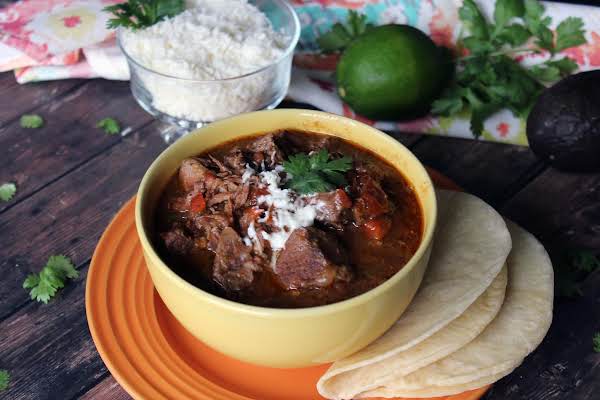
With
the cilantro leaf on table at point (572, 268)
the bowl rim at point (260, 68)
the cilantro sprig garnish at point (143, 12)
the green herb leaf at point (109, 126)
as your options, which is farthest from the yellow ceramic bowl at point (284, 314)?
the cilantro sprig garnish at point (143, 12)

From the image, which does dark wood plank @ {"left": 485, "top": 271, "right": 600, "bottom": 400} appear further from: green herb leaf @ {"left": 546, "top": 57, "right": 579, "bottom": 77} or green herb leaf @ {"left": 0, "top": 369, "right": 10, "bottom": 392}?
green herb leaf @ {"left": 0, "top": 369, "right": 10, "bottom": 392}

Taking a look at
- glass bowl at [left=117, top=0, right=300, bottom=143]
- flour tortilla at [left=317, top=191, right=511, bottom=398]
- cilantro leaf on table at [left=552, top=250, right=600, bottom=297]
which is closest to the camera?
flour tortilla at [left=317, top=191, right=511, bottom=398]

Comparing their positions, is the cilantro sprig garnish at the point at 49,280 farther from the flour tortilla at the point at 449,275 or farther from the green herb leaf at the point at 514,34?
the green herb leaf at the point at 514,34

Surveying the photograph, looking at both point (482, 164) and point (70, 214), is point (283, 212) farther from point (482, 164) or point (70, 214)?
point (482, 164)

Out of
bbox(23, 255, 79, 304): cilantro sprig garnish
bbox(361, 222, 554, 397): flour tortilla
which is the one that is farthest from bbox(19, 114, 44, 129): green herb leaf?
bbox(361, 222, 554, 397): flour tortilla

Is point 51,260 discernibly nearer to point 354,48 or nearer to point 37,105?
point 37,105

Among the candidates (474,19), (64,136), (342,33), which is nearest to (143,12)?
(64,136)
